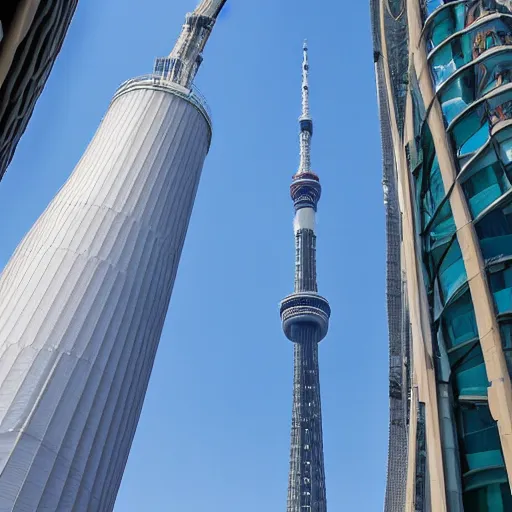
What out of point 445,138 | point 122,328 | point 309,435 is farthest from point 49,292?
point 309,435

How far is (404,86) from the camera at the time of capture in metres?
39.6

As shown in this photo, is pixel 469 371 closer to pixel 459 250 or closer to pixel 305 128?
pixel 459 250

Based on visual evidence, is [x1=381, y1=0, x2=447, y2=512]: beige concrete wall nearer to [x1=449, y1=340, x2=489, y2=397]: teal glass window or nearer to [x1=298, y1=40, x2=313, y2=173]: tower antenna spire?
[x1=449, y1=340, x2=489, y2=397]: teal glass window

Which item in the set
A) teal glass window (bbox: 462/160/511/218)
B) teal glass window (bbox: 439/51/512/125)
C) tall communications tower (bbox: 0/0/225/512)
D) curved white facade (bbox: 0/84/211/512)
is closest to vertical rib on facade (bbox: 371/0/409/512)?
teal glass window (bbox: 439/51/512/125)

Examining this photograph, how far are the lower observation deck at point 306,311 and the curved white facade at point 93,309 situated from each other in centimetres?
7691

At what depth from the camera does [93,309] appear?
91.5 feet

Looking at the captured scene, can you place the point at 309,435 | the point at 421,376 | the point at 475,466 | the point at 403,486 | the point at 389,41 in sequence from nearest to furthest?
the point at 475,466 < the point at 421,376 < the point at 403,486 < the point at 389,41 < the point at 309,435

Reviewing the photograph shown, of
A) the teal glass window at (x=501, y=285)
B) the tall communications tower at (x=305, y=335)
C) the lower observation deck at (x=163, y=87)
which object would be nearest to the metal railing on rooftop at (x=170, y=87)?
the lower observation deck at (x=163, y=87)

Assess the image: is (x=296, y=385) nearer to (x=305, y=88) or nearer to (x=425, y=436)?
(x=305, y=88)

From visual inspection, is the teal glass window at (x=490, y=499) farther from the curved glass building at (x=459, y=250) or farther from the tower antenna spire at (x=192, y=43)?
the tower antenna spire at (x=192, y=43)

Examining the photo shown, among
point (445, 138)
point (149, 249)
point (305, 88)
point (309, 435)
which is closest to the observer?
point (445, 138)

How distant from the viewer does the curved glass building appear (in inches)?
863

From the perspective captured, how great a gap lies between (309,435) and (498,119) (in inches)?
3237

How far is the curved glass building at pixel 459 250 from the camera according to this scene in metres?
21.9
